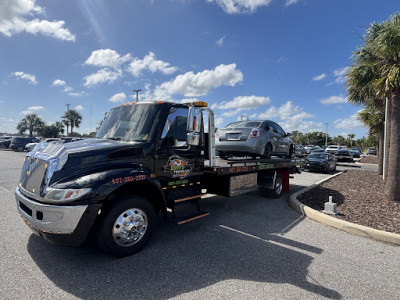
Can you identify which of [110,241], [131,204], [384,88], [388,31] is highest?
[388,31]

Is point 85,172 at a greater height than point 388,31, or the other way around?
point 388,31

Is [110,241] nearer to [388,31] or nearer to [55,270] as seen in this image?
[55,270]

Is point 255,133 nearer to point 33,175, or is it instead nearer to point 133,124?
point 133,124

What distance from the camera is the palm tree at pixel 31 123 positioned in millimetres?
72375

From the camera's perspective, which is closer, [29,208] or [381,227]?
[29,208]

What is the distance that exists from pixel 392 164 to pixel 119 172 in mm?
7357

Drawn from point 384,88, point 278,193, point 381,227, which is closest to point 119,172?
point 381,227

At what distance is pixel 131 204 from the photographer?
353cm

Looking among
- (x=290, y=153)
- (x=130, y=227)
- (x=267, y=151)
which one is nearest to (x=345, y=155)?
(x=290, y=153)

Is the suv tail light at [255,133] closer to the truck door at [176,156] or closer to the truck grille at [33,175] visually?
the truck door at [176,156]

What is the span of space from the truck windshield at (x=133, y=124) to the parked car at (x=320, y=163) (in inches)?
624

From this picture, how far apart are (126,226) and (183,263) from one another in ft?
3.14

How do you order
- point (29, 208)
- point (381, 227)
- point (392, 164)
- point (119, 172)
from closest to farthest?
point (29, 208) → point (119, 172) → point (381, 227) → point (392, 164)

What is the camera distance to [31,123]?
7256 centimetres
